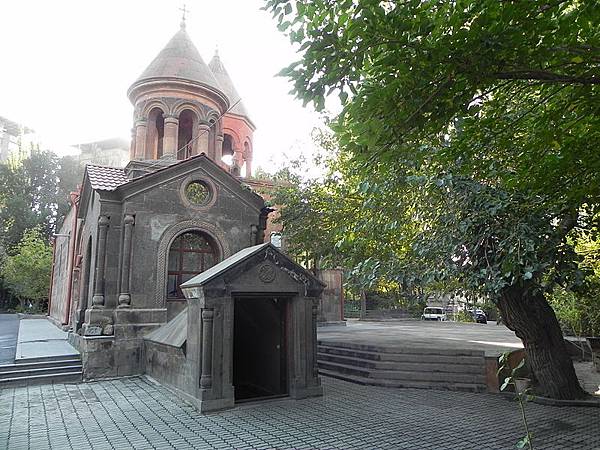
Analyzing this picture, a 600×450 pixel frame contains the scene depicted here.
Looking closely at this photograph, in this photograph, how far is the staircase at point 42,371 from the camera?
10.8 m

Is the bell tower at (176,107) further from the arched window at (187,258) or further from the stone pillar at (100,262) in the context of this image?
the stone pillar at (100,262)

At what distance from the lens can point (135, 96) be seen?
57.8ft

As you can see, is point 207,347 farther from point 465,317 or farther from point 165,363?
point 465,317

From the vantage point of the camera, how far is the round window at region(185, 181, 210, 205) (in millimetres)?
14398

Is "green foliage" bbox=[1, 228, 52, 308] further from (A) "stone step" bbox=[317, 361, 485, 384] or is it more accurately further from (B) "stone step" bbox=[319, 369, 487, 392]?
(B) "stone step" bbox=[319, 369, 487, 392]

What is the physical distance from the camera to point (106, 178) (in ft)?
48.9

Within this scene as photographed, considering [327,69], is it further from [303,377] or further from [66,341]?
[66,341]

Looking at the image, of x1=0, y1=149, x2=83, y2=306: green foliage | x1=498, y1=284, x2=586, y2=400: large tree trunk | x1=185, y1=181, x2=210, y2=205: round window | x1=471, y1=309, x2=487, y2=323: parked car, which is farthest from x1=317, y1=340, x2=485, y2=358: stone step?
x1=0, y1=149, x2=83, y2=306: green foliage

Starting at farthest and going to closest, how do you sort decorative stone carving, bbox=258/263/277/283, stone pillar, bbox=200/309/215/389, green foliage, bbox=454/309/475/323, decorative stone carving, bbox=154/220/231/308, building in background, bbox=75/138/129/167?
building in background, bbox=75/138/129/167, green foliage, bbox=454/309/475/323, decorative stone carving, bbox=154/220/231/308, decorative stone carving, bbox=258/263/277/283, stone pillar, bbox=200/309/215/389

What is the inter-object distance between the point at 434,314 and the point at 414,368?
27232mm

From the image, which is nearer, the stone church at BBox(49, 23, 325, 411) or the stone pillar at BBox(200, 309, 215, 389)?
the stone pillar at BBox(200, 309, 215, 389)

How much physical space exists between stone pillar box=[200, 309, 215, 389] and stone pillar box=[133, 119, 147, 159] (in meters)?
10.2

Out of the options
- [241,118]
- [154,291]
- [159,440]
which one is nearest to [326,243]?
[154,291]

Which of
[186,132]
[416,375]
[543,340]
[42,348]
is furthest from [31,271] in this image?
[543,340]
